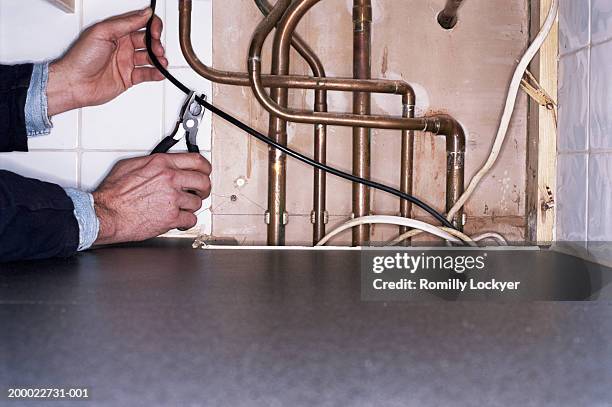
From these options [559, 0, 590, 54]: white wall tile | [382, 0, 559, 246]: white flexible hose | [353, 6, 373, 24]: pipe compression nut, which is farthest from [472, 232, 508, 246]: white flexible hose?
[353, 6, 373, 24]: pipe compression nut

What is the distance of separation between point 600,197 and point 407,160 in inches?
13.8

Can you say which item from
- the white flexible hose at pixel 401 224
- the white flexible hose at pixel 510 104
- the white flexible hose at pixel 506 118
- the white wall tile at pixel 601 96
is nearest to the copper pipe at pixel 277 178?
the white flexible hose at pixel 401 224

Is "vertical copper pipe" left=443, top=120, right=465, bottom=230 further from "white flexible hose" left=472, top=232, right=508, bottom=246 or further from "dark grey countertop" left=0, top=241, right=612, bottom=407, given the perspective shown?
"dark grey countertop" left=0, top=241, right=612, bottom=407

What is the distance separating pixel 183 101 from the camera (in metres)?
1.16

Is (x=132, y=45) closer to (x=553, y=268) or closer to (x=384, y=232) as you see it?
(x=384, y=232)

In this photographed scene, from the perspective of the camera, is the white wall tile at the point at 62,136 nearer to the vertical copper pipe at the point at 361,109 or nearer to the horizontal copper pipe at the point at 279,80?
the horizontal copper pipe at the point at 279,80

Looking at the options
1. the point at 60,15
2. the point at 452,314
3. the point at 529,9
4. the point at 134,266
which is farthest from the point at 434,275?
the point at 60,15

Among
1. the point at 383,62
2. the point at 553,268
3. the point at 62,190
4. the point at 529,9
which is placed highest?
the point at 529,9

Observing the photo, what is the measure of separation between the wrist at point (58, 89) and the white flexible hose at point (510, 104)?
2.46ft

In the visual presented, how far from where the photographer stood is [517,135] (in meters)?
1.17

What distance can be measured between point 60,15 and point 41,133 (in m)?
0.25

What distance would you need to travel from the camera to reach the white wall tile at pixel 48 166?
1.17 m

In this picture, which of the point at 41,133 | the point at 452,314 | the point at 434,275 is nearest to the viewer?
the point at 452,314

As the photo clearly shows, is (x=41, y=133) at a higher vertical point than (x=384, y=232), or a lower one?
higher
